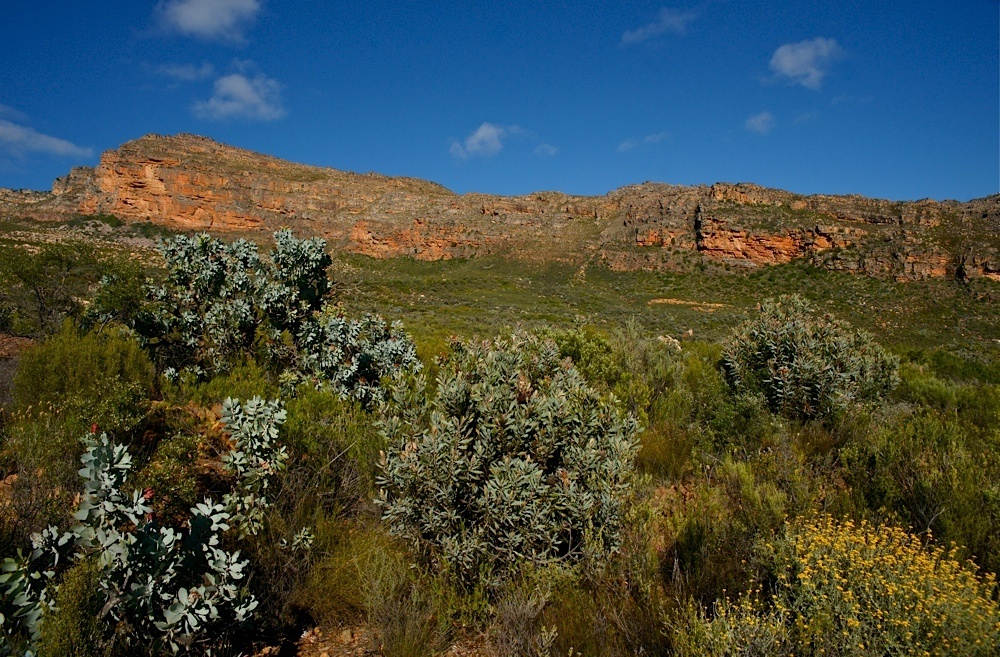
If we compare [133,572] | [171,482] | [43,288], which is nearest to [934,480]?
[133,572]

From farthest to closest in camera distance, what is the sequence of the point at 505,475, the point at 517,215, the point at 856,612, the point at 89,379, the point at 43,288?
the point at 517,215 < the point at 43,288 < the point at 89,379 < the point at 505,475 < the point at 856,612

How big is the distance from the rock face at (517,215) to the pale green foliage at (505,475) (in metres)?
61.9

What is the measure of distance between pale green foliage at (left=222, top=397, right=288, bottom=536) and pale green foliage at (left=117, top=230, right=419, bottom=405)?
8.99ft

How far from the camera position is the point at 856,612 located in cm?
248

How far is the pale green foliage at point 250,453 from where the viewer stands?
10.2ft

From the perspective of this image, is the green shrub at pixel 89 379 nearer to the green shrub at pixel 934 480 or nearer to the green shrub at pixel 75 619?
the green shrub at pixel 75 619

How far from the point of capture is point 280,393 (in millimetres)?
5309

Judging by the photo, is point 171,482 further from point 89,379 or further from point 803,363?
point 803,363

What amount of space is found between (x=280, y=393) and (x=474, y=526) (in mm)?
3101

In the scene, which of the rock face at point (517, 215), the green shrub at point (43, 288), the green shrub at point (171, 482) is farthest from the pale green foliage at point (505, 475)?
the rock face at point (517, 215)

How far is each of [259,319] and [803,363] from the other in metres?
7.04

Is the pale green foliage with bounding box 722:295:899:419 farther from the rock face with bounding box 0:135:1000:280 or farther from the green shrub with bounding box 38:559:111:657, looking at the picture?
the rock face with bounding box 0:135:1000:280

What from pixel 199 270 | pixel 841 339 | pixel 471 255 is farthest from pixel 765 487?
pixel 471 255

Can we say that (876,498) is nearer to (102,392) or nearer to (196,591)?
(196,591)
